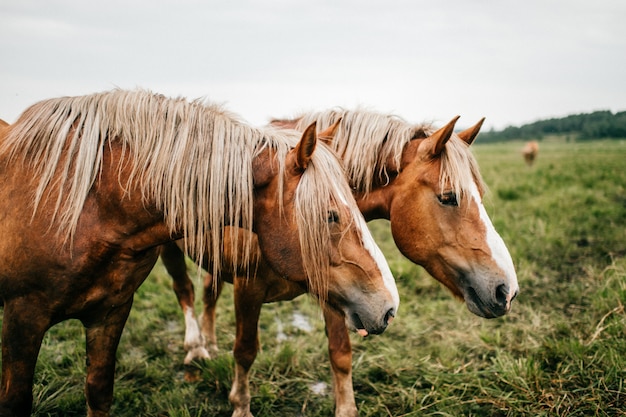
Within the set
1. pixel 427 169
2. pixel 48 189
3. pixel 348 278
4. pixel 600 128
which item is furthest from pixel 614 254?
pixel 48 189

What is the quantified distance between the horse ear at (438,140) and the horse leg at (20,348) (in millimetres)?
2389

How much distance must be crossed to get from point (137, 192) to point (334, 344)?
1812 mm

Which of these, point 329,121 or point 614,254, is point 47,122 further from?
point 614,254

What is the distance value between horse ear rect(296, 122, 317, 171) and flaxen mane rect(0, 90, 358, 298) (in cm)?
6

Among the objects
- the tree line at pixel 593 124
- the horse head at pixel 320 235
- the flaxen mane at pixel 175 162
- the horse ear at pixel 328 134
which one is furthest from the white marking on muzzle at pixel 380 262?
the tree line at pixel 593 124

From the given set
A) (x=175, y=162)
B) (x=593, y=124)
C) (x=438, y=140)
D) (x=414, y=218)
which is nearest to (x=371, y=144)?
(x=438, y=140)

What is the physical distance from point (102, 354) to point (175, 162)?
4.56 ft

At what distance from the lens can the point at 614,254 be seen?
6.29 meters

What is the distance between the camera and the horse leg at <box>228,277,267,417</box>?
10.1 ft

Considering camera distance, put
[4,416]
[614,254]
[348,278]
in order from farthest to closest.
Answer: [614,254] < [4,416] < [348,278]

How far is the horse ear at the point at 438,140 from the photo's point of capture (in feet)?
8.60

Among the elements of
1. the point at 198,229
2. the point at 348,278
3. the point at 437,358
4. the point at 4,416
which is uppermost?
the point at 198,229

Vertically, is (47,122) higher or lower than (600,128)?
lower

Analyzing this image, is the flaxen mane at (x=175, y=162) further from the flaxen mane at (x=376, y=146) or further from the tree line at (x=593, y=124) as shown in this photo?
the tree line at (x=593, y=124)
